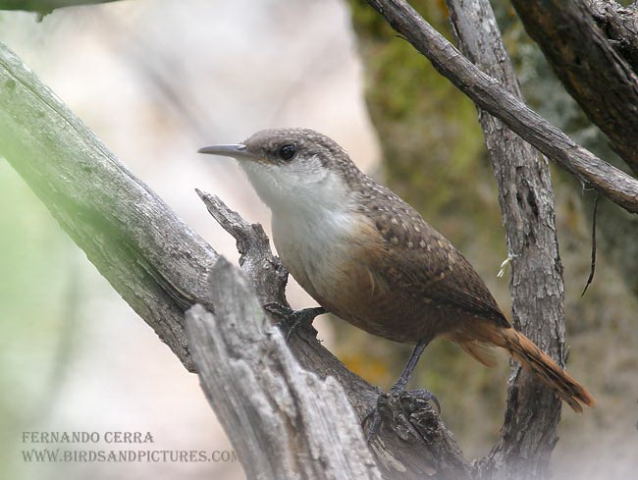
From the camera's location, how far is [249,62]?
1162cm

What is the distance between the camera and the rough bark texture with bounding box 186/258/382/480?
7.22 feet

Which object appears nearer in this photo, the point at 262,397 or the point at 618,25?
the point at 262,397

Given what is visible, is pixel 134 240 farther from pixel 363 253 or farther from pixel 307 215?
pixel 363 253

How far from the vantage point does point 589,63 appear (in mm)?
2787

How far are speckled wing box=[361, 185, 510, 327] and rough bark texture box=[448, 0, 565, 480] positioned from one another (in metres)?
0.18

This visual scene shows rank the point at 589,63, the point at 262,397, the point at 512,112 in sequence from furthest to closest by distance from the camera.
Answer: the point at 512,112
the point at 589,63
the point at 262,397

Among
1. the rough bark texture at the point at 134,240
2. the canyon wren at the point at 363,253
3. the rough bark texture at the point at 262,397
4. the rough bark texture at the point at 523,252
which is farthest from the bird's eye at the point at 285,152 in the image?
the rough bark texture at the point at 262,397

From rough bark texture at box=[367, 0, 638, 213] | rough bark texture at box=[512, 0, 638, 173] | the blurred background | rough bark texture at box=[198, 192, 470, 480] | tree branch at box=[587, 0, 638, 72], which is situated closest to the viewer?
the blurred background

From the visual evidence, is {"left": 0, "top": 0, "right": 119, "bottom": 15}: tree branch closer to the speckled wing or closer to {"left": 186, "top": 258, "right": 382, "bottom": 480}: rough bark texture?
{"left": 186, "top": 258, "right": 382, "bottom": 480}: rough bark texture

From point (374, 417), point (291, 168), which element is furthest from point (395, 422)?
point (291, 168)

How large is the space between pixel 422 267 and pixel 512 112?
3.15 feet

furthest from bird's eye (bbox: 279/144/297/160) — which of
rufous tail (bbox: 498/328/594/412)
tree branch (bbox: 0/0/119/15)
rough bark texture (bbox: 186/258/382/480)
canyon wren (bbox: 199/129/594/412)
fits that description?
rough bark texture (bbox: 186/258/382/480)

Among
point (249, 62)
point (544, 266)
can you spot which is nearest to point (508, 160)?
point (544, 266)

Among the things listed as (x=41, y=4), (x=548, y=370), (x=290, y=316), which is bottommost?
(x=290, y=316)
